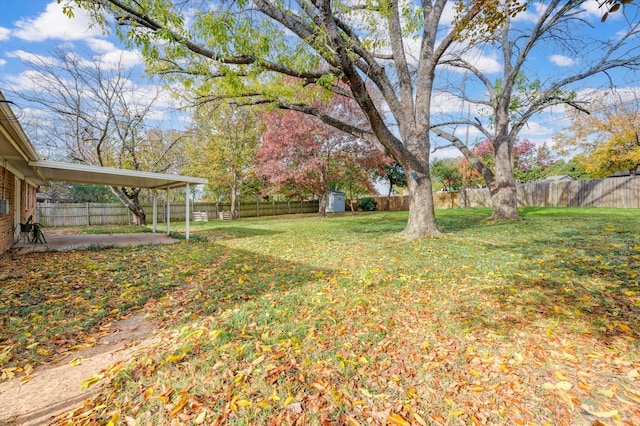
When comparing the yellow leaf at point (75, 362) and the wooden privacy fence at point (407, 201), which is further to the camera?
the wooden privacy fence at point (407, 201)

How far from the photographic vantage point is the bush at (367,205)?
2778 cm

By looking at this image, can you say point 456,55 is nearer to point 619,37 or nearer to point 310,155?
point 619,37

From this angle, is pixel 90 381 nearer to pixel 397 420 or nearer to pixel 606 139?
pixel 397 420

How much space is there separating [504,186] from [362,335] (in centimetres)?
958

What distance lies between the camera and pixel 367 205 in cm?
2780

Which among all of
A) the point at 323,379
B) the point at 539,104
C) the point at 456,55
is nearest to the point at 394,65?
the point at 456,55

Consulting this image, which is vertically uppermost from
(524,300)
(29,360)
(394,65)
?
(394,65)

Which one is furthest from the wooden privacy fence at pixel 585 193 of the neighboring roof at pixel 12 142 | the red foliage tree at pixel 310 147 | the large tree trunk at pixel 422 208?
the neighboring roof at pixel 12 142

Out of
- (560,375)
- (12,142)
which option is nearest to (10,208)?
(12,142)

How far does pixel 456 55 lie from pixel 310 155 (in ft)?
33.2

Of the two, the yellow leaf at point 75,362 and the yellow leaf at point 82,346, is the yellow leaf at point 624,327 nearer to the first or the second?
the yellow leaf at point 75,362

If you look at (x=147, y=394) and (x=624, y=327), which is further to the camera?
(x=624, y=327)

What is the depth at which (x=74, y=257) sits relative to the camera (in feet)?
21.9

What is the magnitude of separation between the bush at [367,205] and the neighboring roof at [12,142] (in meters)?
23.5
